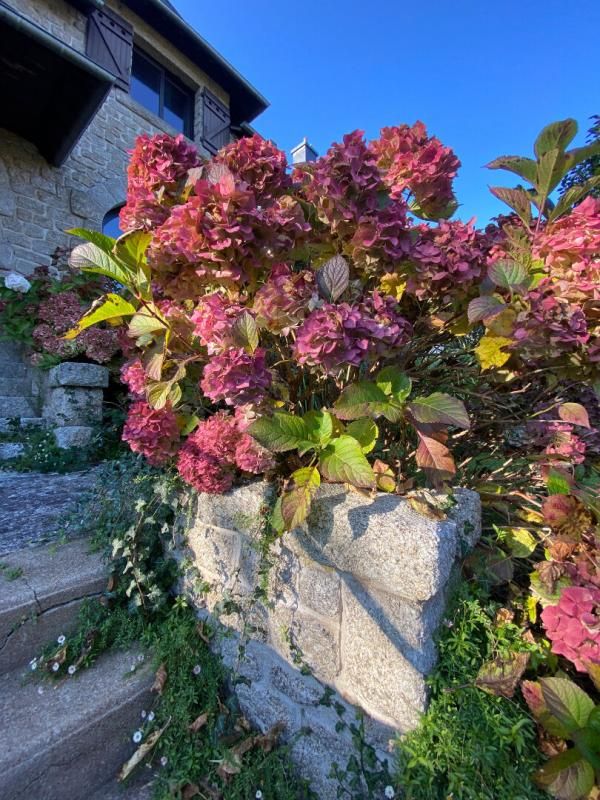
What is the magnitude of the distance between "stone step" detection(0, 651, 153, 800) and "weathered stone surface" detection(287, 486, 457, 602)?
0.72 meters

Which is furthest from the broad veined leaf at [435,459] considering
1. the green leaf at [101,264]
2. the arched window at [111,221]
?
the arched window at [111,221]

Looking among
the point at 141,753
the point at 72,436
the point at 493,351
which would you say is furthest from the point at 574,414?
the point at 72,436

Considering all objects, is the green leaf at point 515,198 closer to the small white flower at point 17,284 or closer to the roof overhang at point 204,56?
the small white flower at point 17,284

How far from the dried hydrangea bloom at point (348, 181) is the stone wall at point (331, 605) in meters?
0.68

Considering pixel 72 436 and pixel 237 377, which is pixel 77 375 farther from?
pixel 237 377

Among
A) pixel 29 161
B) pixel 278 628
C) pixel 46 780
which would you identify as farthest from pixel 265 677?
pixel 29 161

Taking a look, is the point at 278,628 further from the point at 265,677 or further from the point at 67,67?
the point at 67,67

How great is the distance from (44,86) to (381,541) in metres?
5.01

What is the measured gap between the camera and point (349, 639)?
0.96 meters

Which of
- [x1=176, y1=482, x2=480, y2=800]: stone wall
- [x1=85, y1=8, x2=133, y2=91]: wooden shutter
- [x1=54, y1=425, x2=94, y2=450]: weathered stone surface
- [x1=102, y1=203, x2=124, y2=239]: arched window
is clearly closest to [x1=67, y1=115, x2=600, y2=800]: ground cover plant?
[x1=176, y1=482, x2=480, y2=800]: stone wall

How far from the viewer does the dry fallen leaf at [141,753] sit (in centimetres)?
106

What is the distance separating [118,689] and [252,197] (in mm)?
1402

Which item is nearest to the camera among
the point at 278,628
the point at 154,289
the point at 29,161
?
the point at 278,628

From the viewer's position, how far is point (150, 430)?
1185mm
